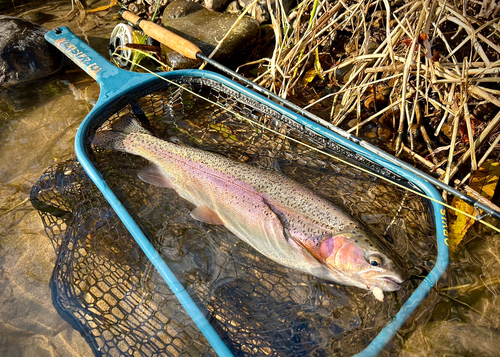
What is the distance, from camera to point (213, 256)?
2598mm

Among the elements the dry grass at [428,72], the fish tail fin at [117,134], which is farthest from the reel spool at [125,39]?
the dry grass at [428,72]

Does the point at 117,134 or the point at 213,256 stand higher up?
the point at 117,134

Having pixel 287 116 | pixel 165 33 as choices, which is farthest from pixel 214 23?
pixel 287 116

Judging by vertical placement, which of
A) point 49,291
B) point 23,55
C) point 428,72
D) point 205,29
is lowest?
point 49,291

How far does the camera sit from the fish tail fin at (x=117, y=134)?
2912mm

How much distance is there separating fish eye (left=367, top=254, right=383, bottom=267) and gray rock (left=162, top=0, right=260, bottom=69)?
3.47 metres

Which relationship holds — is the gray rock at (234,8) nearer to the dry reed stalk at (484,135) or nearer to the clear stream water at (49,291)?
the clear stream water at (49,291)

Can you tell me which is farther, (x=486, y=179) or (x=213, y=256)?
(x=486, y=179)

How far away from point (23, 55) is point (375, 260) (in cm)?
520

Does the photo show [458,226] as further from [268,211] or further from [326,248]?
[268,211]

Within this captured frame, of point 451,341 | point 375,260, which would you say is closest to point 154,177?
point 375,260

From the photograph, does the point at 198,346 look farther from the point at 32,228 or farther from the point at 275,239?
the point at 32,228

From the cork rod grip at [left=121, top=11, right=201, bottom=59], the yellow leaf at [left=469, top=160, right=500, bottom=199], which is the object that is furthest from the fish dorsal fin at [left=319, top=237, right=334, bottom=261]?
the cork rod grip at [left=121, top=11, right=201, bottom=59]

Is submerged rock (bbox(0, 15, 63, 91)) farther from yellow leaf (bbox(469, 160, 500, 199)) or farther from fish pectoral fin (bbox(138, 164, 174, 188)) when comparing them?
yellow leaf (bbox(469, 160, 500, 199))
